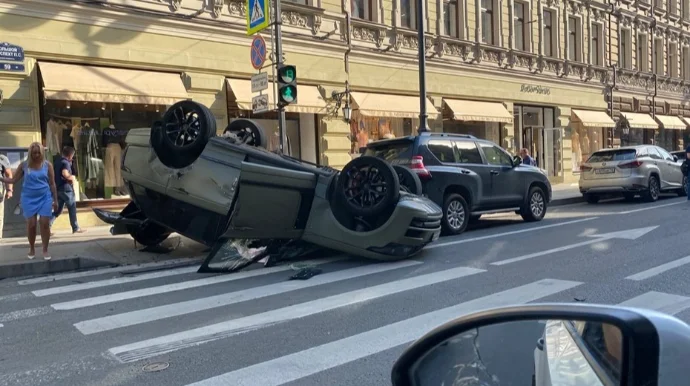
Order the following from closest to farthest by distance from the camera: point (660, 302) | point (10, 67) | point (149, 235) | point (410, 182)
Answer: point (660, 302)
point (410, 182)
point (149, 235)
point (10, 67)

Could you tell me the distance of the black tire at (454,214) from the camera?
10.5 m

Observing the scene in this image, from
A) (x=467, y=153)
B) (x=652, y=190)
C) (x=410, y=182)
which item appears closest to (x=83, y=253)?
(x=410, y=182)

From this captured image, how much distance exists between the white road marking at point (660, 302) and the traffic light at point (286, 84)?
7.06m

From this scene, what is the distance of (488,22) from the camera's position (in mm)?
21859

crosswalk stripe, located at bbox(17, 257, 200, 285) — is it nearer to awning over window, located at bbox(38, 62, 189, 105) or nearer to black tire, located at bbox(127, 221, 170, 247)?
black tire, located at bbox(127, 221, 170, 247)

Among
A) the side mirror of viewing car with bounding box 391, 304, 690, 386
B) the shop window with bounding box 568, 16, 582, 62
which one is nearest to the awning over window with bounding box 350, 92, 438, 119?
the shop window with bounding box 568, 16, 582, 62

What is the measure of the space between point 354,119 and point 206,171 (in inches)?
391

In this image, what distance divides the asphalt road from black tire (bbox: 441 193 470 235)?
106cm

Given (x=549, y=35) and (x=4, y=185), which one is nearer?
(x=4, y=185)

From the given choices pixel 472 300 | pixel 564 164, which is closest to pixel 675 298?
pixel 472 300

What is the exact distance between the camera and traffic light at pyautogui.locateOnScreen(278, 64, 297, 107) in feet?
35.4

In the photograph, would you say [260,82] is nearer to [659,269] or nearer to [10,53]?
[10,53]

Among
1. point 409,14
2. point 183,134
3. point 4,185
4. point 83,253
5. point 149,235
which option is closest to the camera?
point 183,134

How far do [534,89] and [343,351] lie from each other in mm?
21049
